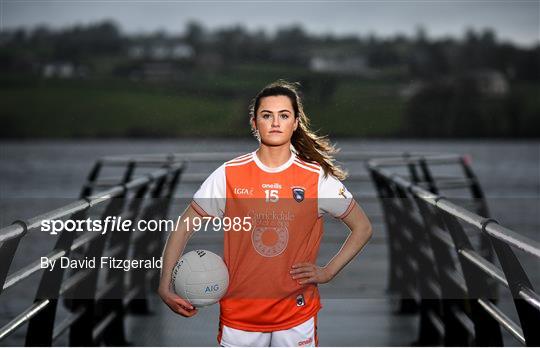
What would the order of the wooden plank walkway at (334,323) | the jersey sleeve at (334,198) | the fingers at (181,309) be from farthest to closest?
1. the wooden plank walkway at (334,323)
2. the jersey sleeve at (334,198)
3. the fingers at (181,309)

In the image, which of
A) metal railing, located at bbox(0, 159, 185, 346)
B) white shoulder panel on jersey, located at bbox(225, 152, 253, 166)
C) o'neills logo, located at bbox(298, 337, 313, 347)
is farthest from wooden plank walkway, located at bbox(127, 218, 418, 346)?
white shoulder panel on jersey, located at bbox(225, 152, 253, 166)

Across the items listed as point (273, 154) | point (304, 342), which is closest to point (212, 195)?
point (273, 154)

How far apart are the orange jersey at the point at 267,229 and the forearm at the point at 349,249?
0.19 ft

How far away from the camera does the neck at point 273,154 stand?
283cm

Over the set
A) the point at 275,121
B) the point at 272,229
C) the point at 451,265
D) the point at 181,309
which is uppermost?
the point at 275,121

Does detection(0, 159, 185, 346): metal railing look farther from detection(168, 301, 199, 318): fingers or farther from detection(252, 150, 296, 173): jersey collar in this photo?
detection(252, 150, 296, 173): jersey collar

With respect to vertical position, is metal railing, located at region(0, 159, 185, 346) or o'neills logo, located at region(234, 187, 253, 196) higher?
o'neills logo, located at region(234, 187, 253, 196)

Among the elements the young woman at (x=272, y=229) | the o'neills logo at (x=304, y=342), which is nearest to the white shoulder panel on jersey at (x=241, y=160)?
the young woman at (x=272, y=229)

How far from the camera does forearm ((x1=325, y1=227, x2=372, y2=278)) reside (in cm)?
283

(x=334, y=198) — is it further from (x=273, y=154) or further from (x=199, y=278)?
(x=199, y=278)

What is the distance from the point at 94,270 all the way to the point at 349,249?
70.8 inches

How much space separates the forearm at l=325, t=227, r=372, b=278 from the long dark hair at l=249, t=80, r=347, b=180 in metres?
0.14

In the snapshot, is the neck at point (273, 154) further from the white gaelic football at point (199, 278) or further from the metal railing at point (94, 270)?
the metal railing at point (94, 270)

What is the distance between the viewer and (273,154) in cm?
283
